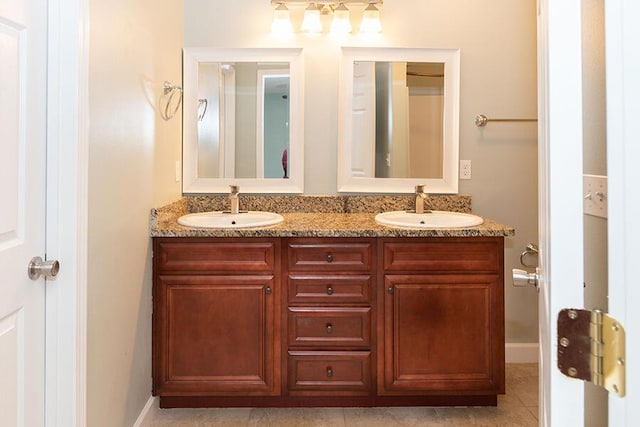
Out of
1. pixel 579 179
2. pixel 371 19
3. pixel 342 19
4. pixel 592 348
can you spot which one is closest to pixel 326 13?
pixel 342 19

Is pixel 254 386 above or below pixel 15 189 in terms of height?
below

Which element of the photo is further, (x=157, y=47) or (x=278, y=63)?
(x=278, y=63)

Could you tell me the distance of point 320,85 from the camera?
2.62 m

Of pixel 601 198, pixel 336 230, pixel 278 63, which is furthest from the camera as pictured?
pixel 278 63

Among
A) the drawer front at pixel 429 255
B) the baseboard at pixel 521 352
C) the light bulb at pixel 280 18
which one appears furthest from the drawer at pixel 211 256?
the baseboard at pixel 521 352

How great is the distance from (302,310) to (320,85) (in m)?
1.27

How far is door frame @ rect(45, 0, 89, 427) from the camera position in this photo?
129cm

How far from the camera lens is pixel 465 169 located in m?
2.65

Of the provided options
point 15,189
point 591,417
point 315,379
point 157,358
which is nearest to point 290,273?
point 315,379

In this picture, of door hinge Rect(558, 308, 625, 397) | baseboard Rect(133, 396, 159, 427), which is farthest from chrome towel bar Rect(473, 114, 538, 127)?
door hinge Rect(558, 308, 625, 397)

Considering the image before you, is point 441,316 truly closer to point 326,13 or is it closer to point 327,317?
point 327,317

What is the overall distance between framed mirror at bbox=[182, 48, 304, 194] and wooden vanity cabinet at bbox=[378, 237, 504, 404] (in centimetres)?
85

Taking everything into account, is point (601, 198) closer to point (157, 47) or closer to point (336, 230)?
point (336, 230)

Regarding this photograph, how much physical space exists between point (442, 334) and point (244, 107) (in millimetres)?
1581
